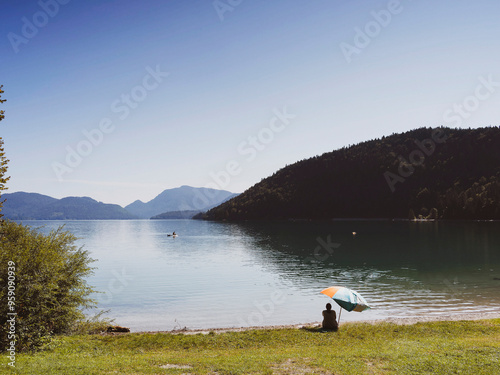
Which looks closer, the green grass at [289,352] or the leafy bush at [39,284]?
the green grass at [289,352]

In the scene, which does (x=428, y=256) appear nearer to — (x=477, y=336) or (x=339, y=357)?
(x=477, y=336)

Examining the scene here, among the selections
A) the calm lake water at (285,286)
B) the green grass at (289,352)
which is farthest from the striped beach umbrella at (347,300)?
the calm lake water at (285,286)

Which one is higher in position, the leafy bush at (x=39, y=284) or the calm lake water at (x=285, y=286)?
the leafy bush at (x=39, y=284)

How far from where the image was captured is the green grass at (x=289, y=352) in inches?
514

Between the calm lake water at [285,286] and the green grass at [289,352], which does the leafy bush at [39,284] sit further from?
the calm lake water at [285,286]

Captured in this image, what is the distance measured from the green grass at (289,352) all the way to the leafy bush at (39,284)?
1.35m

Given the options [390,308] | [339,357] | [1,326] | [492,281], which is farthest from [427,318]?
[1,326]

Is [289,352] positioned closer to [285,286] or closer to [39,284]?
[39,284]

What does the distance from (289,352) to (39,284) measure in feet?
40.6

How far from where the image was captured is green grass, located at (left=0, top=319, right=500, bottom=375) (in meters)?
13.1

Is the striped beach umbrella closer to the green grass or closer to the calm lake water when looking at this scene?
the green grass

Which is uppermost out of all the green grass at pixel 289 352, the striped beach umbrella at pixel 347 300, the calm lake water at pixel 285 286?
the striped beach umbrella at pixel 347 300

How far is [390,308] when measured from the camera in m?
32.0

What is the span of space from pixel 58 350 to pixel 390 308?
2670 cm
